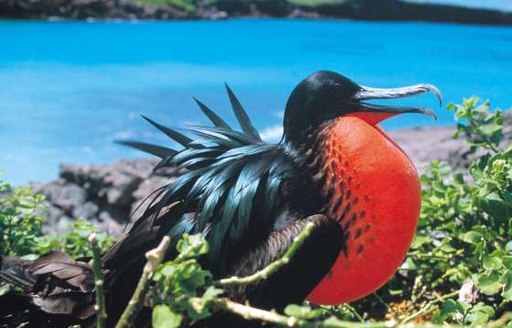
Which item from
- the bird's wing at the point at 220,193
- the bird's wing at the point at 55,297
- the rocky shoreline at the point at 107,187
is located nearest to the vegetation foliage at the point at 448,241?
the bird's wing at the point at 220,193

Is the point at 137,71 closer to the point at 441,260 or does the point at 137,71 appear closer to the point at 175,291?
the point at 441,260

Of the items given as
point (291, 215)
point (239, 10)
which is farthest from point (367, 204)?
point (239, 10)

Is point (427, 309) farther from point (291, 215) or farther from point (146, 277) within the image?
point (146, 277)

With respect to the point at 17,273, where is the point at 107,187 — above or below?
below

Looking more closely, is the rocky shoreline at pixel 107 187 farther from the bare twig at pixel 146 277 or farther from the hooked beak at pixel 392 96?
the bare twig at pixel 146 277

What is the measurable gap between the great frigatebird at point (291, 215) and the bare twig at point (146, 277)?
355 millimetres

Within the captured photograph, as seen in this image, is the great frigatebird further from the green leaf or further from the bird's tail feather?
the green leaf

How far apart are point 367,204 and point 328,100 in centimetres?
23

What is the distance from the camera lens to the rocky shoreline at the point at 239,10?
547 inches

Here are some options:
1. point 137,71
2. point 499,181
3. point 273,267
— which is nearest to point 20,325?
point 273,267

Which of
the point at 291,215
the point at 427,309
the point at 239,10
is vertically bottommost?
the point at 239,10

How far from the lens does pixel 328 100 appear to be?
5.25 feet

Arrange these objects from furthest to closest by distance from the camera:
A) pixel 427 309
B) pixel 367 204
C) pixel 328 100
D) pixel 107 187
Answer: pixel 107 187, pixel 427 309, pixel 328 100, pixel 367 204

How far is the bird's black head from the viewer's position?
1.59 m
